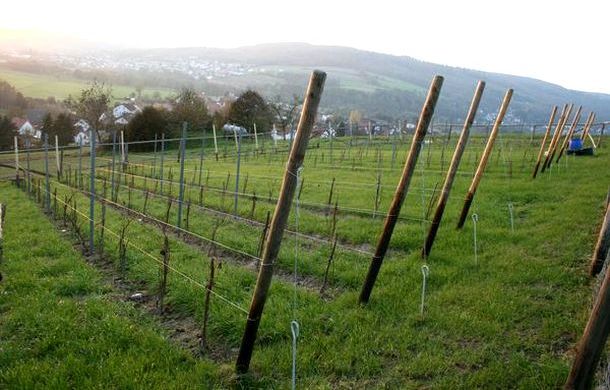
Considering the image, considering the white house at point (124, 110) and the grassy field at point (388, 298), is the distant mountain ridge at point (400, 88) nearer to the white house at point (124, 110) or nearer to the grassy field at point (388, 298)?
the white house at point (124, 110)

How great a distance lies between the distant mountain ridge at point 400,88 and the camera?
97.9m

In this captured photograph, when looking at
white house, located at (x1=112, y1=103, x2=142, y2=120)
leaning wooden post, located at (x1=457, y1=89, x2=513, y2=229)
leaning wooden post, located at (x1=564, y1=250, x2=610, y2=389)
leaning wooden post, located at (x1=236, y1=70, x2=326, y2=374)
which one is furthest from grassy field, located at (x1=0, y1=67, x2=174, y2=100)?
leaning wooden post, located at (x1=564, y1=250, x2=610, y2=389)

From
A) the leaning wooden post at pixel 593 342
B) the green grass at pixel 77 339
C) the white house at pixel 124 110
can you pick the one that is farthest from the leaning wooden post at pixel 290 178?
the white house at pixel 124 110

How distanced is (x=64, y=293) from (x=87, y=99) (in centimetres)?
4322

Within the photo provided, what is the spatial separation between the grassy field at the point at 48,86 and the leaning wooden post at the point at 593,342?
9367cm

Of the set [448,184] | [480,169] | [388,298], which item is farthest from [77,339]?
[480,169]

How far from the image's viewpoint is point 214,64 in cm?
19250

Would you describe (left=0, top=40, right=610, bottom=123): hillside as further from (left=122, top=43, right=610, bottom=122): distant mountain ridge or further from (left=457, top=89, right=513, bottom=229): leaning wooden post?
(left=457, top=89, right=513, bottom=229): leaning wooden post

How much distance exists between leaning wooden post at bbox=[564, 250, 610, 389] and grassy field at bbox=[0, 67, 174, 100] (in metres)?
93.7

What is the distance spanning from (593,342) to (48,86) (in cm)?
11044

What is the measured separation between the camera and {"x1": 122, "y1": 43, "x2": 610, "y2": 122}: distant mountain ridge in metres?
97.9

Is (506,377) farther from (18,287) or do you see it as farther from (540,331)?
(18,287)

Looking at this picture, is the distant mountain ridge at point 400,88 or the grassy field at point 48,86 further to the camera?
the distant mountain ridge at point 400,88

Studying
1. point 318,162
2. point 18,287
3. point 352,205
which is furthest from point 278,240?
point 318,162
